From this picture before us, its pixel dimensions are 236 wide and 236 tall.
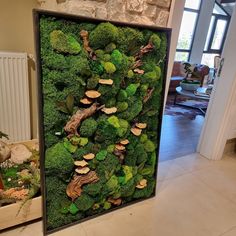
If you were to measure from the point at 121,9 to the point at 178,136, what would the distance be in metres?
1.99

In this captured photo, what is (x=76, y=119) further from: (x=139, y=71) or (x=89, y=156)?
(x=139, y=71)

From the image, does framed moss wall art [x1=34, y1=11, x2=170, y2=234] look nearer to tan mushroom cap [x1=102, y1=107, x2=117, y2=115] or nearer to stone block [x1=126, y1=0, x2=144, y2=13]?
tan mushroom cap [x1=102, y1=107, x2=117, y2=115]

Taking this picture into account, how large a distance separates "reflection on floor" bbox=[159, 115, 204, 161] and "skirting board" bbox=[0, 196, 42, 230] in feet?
4.41

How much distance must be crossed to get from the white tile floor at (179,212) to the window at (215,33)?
548 centimetres

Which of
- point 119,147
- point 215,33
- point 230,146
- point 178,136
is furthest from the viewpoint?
point 215,33

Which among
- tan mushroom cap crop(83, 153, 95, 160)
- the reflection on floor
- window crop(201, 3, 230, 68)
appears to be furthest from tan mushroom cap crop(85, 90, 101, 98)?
window crop(201, 3, 230, 68)

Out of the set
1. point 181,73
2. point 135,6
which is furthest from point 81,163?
point 181,73

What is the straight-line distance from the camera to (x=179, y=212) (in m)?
1.57

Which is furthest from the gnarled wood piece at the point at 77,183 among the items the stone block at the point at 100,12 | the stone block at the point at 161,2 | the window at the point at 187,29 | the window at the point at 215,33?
the window at the point at 215,33

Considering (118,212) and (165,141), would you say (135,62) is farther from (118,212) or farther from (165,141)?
(165,141)

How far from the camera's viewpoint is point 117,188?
1.42 metres

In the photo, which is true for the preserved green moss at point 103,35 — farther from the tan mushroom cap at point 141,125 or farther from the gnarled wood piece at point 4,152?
the gnarled wood piece at point 4,152

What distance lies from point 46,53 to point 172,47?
900mm

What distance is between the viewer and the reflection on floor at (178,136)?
244cm
